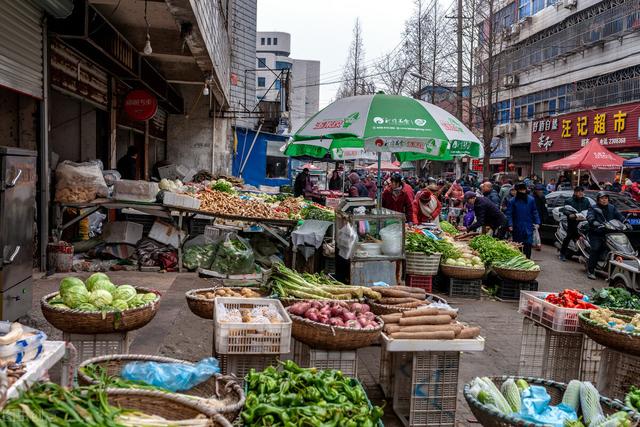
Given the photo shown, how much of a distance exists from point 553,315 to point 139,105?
1090 cm

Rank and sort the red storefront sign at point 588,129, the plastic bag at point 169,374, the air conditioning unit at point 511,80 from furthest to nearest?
the air conditioning unit at point 511,80 → the red storefront sign at point 588,129 → the plastic bag at point 169,374

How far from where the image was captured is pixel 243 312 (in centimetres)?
525

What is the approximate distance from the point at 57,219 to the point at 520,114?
3689 centimetres

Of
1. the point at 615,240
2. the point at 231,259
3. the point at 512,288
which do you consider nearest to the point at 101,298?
the point at 231,259

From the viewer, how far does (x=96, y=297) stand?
4820mm

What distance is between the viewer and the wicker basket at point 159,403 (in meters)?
3.09

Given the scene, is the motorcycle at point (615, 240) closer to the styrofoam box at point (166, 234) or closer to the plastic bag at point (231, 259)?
the plastic bag at point (231, 259)

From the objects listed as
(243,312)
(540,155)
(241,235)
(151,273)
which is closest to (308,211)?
(241,235)

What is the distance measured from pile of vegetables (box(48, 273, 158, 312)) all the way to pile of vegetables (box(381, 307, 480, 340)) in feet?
7.01

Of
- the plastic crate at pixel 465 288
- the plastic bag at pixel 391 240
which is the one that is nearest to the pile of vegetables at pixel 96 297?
the plastic bag at pixel 391 240

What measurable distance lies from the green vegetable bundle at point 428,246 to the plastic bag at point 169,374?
654 cm

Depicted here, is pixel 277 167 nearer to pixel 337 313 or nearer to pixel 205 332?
pixel 205 332

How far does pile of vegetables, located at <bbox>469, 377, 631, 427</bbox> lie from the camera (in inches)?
140

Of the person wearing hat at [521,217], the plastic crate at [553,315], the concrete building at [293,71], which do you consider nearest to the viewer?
the plastic crate at [553,315]
